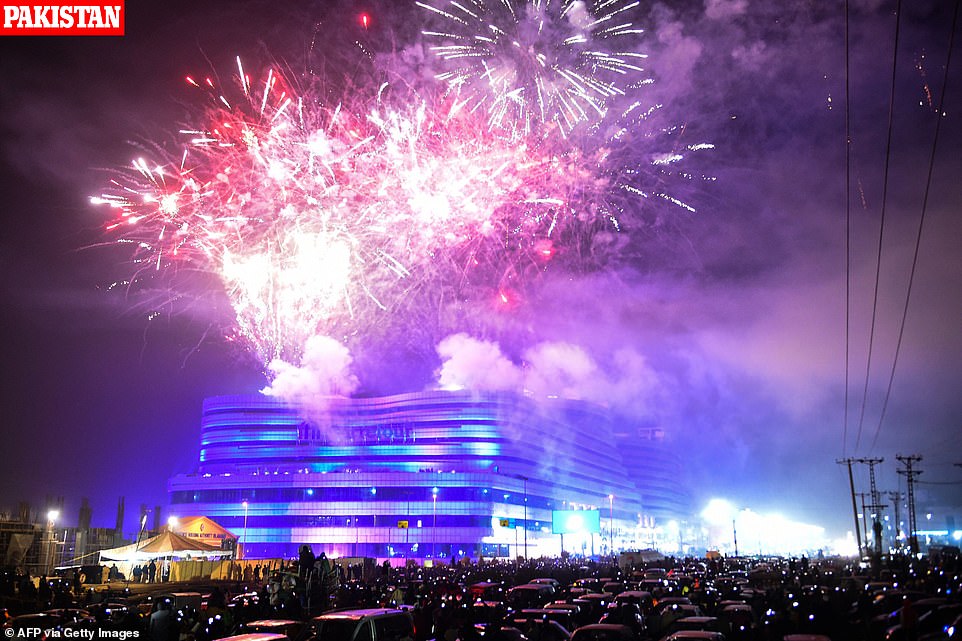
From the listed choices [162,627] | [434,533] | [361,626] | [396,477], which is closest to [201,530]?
[162,627]

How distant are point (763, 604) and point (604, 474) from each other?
15498 centimetres

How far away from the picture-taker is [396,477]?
109375 millimetres

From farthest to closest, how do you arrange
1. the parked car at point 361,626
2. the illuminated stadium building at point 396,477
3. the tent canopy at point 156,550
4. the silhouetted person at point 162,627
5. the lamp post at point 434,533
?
the illuminated stadium building at point 396,477
the lamp post at point 434,533
the tent canopy at point 156,550
the silhouetted person at point 162,627
the parked car at point 361,626

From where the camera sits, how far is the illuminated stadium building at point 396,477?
4205 inches

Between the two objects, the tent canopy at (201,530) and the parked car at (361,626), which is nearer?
the parked car at (361,626)

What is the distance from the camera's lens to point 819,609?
20.0m

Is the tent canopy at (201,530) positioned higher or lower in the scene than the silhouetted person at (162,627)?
higher

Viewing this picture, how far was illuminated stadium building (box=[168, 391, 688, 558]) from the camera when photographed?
350 ft

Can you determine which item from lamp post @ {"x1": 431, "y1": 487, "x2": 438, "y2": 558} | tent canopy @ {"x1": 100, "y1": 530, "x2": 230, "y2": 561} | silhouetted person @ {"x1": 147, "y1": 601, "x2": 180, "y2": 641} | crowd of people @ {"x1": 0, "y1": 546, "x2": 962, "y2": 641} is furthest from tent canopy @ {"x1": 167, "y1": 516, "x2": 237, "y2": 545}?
lamp post @ {"x1": 431, "y1": 487, "x2": 438, "y2": 558}

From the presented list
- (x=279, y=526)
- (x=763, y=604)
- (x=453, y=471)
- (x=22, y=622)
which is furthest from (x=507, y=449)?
(x=22, y=622)

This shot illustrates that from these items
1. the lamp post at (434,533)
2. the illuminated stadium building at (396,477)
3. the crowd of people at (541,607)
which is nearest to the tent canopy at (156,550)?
the crowd of people at (541,607)

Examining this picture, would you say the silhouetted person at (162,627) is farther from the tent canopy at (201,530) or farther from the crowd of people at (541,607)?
the tent canopy at (201,530)

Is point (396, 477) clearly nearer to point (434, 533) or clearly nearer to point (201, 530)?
point (434, 533)

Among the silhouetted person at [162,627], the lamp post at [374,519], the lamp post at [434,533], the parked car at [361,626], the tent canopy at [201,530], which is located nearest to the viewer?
the parked car at [361,626]
